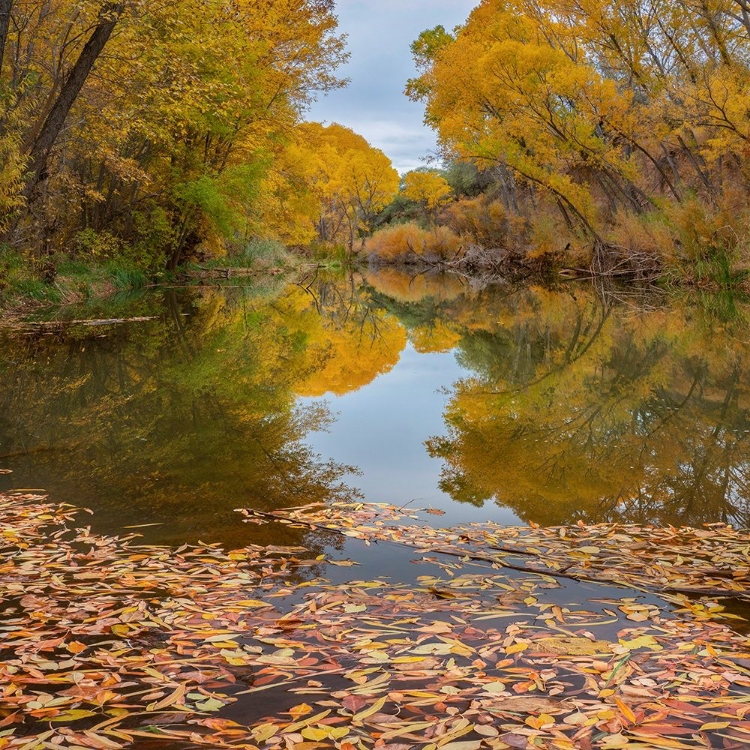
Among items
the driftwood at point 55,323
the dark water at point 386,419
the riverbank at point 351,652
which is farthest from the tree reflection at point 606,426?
the driftwood at point 55,323

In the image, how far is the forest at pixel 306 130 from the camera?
14.5 metres

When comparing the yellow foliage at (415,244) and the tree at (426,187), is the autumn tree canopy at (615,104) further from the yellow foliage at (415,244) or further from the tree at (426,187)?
the tree at (426,187)

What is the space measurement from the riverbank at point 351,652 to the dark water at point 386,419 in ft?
2.03

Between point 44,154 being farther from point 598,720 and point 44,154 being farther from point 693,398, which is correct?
point 598,720

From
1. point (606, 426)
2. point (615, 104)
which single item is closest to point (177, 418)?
point (606, 426)

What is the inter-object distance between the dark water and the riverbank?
619 millimetres

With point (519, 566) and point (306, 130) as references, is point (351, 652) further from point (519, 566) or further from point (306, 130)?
point (306, 130)

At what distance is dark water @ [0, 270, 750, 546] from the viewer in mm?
4895

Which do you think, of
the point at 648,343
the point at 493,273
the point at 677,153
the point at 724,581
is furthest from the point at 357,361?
the point at 493,273

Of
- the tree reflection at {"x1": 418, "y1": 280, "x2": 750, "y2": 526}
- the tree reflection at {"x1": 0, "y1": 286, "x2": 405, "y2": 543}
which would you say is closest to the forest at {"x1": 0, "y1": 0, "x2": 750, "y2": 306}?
the tree reflection at {"x1": 0, "y1": 286, "x2": 405, "y2": 543}

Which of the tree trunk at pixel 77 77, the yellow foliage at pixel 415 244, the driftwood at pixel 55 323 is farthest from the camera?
the yellow foliage at pixel 415 244

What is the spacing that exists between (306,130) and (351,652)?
2649 centimetres

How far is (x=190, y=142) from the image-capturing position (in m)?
24.8

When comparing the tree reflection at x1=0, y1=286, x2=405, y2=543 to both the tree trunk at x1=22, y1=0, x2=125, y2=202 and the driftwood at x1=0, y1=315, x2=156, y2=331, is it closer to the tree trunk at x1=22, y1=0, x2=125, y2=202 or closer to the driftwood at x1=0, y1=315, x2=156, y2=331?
the driftwood at x1=0, y1=315, x2=156, y2=331
